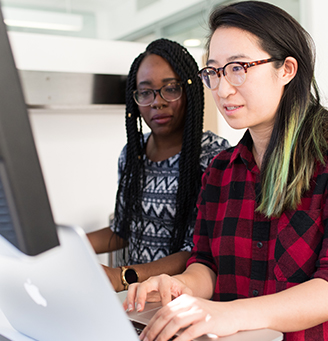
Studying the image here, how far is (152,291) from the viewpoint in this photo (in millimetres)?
930

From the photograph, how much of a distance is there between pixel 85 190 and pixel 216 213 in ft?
2.75

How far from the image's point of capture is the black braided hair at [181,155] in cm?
149

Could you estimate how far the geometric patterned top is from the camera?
1.53 metres

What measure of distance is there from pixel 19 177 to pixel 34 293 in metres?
0.23

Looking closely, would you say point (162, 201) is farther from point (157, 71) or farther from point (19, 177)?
point (19, 177)

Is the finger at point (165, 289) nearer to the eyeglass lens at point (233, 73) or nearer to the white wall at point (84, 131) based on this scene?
the eyeglass lens at point (233, 73)

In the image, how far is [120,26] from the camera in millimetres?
2424

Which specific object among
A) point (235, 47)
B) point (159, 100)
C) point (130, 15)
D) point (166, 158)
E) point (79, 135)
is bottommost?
point (166, 158)

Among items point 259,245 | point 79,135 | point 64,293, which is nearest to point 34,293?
point 64,293

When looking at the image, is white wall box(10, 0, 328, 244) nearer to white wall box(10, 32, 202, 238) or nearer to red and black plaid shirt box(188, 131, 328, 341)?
white wall box(10, 32, 202, 238)

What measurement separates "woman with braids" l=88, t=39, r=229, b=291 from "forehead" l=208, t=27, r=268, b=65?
1.46 feet

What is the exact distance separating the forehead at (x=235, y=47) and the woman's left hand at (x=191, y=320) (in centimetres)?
58

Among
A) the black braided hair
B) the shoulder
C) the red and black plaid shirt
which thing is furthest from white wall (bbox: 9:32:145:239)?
the red and black plaid shirt

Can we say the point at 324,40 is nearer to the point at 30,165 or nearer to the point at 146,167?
the point at 146,167
